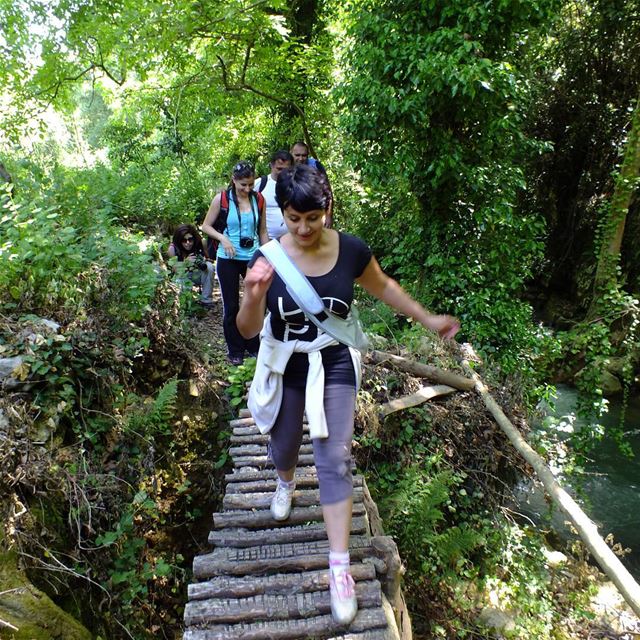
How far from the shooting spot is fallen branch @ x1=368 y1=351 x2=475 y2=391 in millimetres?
5277

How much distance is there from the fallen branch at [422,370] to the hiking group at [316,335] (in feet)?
8.87

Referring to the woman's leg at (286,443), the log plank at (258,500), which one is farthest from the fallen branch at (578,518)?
the woman's leg at (286,443)

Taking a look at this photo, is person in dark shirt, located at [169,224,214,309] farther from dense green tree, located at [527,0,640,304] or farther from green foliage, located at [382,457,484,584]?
dense green tree, located at [527,0,640,304]

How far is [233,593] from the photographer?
2541mm

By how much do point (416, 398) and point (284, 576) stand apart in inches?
108

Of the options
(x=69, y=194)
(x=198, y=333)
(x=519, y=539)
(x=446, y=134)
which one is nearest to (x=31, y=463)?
(x=198, y=333)

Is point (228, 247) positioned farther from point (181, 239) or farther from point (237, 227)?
point (181, 239)

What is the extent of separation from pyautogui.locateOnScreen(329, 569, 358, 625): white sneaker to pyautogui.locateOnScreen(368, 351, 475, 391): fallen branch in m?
3.08

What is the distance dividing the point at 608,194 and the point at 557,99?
2497 mm

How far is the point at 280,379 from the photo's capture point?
251 centimetres

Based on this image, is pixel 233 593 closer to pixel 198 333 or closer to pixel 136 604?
pixel 136 604

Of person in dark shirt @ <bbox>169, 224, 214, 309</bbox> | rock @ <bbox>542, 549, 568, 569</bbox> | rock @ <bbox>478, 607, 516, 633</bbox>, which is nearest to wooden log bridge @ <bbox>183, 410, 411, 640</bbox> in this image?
rock @ <bbox>478, 607, 516, 633</bbox>

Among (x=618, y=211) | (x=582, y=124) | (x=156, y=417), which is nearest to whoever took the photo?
(x=156, y=417)

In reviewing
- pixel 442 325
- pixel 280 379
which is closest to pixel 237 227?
pixel 280 379
